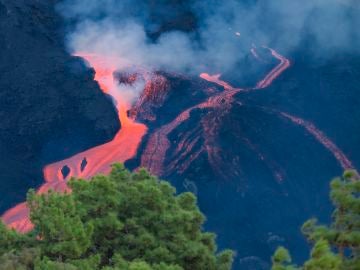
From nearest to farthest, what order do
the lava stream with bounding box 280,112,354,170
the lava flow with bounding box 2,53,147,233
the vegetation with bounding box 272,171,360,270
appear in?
the vegetation with bounding box 272,171,360,270 → the lava flow with bounding box 2,53,147,233 → the lava stream with bounding box 280,112,354,170

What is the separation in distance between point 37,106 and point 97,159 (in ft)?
9.15

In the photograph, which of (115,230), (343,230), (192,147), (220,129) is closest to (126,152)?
(192,147)

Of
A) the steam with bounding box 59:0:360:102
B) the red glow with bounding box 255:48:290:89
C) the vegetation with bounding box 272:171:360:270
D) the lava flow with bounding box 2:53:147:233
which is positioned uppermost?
the steam with bounding box 59:0:360:102

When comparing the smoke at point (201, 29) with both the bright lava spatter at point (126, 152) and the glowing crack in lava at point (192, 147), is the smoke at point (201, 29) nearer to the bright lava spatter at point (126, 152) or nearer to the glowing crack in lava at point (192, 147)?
the bright lava spatter at point (126, 152)

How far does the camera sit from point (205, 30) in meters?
20.5

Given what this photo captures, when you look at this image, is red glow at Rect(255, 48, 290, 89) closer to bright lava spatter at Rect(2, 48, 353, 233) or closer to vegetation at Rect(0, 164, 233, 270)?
bright lava spatter at Rect(2, 48, 353, 233)

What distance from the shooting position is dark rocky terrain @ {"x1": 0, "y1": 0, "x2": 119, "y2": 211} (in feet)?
45.9

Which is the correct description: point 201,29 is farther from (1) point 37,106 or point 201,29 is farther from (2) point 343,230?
(2) point 343,230

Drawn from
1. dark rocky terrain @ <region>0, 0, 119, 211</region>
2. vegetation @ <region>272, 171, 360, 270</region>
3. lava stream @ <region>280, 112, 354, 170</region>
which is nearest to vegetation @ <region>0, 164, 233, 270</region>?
vegetation @ <region>272, 171, 360, 270</region>

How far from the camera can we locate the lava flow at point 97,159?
41.4 feet

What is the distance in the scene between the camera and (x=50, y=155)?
14.2 meters

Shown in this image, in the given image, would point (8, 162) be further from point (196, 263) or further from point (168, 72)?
point (196, 263)

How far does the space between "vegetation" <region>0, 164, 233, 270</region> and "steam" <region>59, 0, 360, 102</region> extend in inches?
401

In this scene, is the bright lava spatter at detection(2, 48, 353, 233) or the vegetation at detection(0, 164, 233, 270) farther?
the bright lava spatter at detection(2, 48, 353, 233)
